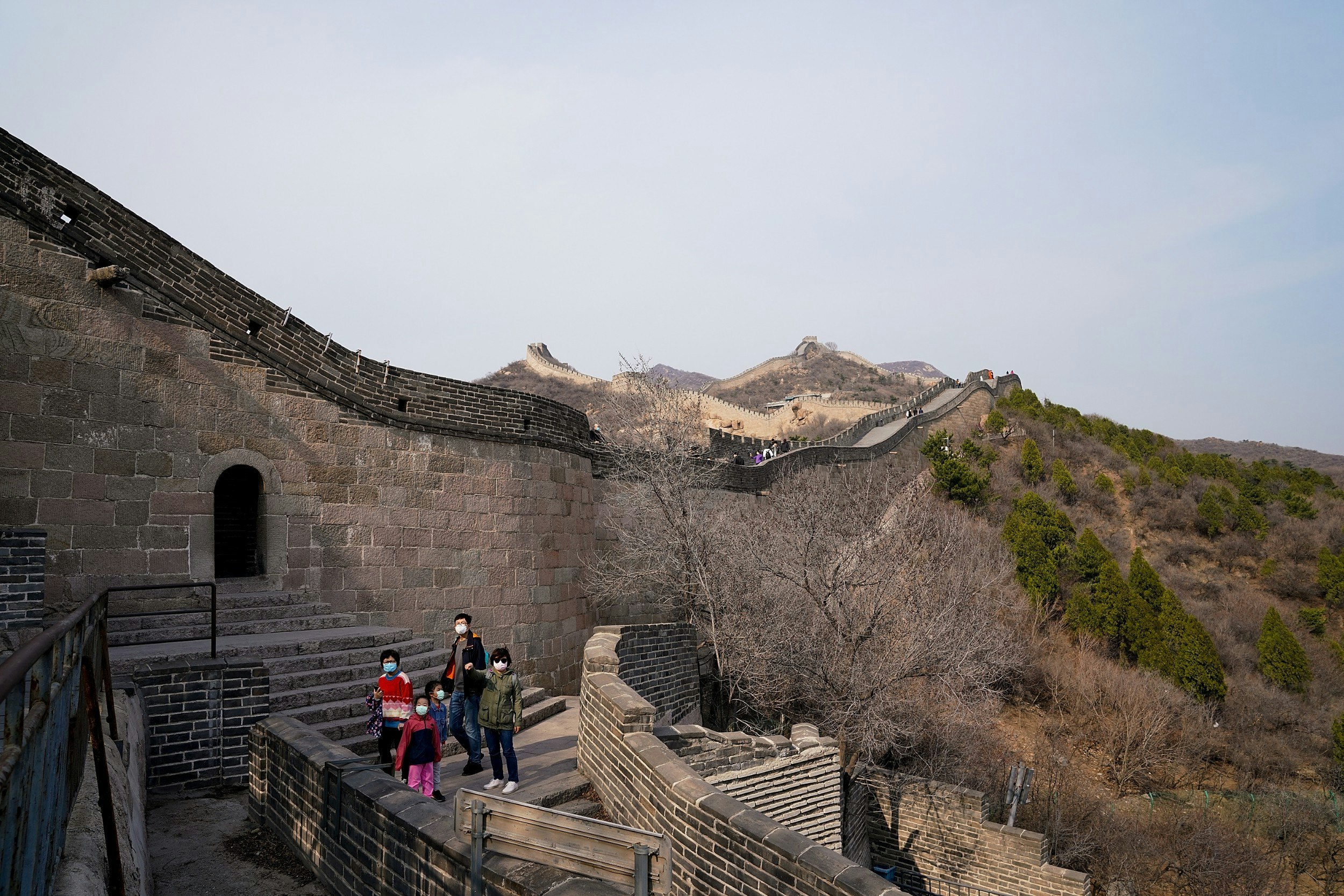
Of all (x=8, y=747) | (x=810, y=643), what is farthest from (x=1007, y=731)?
(x=8, y=747)

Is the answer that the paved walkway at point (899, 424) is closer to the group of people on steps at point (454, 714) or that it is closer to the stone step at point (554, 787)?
the stone step at point (554, 787)

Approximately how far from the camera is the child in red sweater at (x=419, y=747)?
6633 mm

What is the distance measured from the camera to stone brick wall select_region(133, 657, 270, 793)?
284 inches

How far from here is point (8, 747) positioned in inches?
96.1

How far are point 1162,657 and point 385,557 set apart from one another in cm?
2191

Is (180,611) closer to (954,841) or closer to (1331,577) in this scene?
(954,841)

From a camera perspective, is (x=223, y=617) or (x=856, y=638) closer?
(x=223, y=617)

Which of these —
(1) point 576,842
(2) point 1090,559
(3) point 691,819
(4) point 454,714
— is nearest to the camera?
(1) point 576,842

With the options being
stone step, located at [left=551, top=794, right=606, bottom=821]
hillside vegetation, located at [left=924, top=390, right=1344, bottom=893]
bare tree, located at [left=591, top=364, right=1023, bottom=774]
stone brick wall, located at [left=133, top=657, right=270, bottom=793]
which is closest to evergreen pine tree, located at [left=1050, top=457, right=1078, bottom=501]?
hillside vegetation, located at [left=924, top=390, right=1344, bottom=893]

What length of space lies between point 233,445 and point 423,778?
5839 millimetres

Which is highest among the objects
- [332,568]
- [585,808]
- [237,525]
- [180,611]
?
[237,525]

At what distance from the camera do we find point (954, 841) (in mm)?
14641

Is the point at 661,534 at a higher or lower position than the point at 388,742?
higher

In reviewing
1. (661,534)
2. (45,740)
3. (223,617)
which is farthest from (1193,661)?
(45,740)
